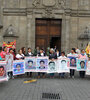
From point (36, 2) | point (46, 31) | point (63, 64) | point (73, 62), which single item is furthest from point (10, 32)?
point (73, 62)

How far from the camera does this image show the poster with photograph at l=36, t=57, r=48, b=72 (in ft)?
33.1

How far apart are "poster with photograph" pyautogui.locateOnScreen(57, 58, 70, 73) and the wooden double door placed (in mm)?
8539

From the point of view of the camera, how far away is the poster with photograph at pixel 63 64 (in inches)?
396

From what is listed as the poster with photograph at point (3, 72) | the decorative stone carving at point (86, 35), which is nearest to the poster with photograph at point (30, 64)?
the poster with photograph at point (3, 72)

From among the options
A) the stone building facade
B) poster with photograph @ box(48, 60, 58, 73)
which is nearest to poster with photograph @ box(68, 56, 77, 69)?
poster with photograph @ box(48, 60, 58, 73)

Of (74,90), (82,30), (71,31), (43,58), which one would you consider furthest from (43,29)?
(74,90)

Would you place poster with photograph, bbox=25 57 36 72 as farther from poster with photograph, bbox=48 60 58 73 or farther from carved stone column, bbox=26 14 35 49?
carved stone column, bbox=26 14 35 49

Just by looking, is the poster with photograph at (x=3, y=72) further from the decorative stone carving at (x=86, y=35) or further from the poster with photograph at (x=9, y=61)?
the decorative stone carving at (x=86, y=35)

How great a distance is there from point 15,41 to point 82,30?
8091 millimetres

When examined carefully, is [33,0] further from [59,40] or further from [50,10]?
[59,40]

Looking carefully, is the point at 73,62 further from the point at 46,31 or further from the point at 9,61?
the point at 46,31

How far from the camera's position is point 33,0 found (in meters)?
18.0

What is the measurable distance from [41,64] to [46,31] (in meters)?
9.21

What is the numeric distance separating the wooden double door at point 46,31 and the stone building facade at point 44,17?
0.68 m
